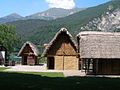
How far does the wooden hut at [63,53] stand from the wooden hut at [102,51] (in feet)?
18.4

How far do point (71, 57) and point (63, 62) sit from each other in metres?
1.30

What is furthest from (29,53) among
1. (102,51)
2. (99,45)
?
(102,51)

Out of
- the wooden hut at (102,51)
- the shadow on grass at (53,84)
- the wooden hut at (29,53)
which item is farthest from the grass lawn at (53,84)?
the wooden hut at (29,53)

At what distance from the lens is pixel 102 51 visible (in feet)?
91.6

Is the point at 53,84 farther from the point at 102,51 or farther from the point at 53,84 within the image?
the point at 102,51

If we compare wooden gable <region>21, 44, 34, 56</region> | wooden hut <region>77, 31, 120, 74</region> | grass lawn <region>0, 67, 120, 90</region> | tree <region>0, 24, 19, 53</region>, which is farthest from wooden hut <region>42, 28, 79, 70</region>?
tree <region>0, 24, 19, 53</region>

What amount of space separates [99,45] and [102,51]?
1034mm

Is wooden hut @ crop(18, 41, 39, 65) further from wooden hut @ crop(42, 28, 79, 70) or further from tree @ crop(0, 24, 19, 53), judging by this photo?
tree @ crop(0, 24, 19, 53)

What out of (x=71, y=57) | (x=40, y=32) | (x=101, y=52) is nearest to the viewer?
(x=101, y=52)

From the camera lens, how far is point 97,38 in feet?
97.8

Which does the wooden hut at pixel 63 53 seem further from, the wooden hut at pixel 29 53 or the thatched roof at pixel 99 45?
the wooden hut at pixel 29 53

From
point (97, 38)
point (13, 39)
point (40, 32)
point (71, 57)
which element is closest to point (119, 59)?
point (97, 38)

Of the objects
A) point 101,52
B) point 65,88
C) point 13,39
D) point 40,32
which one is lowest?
point 65,88

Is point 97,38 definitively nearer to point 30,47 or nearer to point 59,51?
point 59,51
